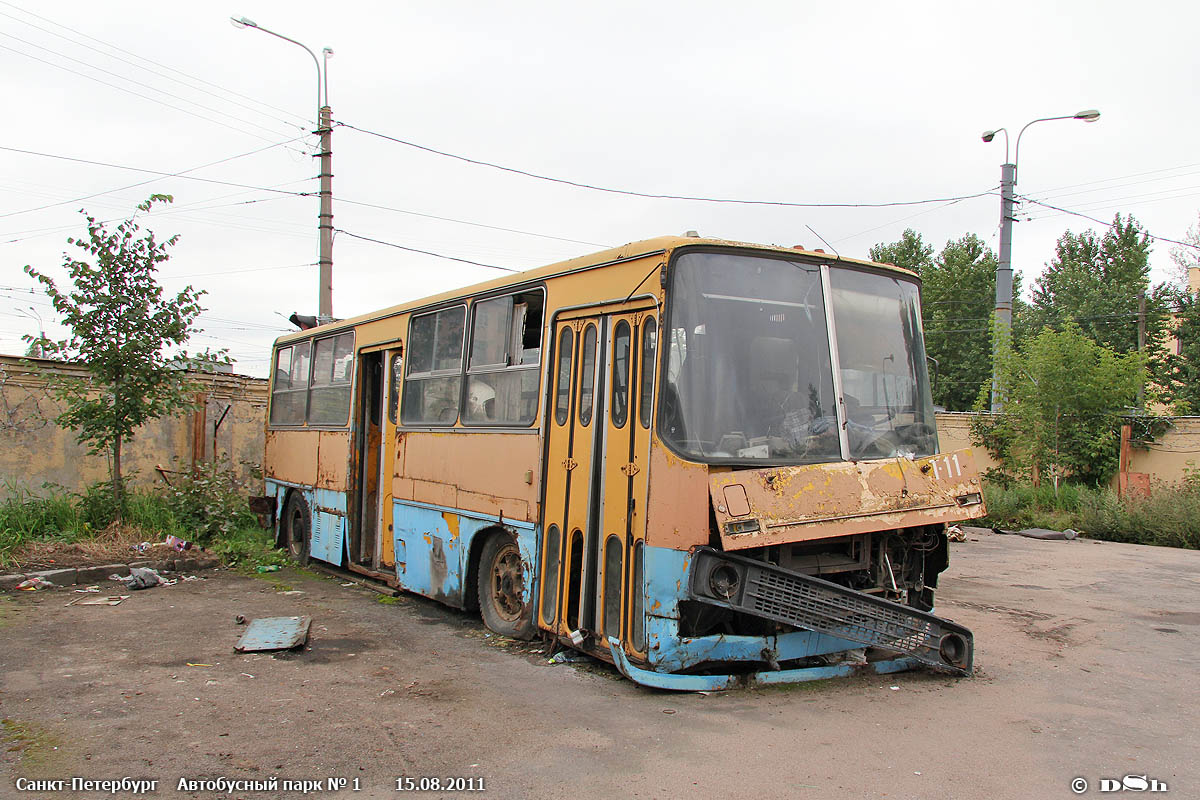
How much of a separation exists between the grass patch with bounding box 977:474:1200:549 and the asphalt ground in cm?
796

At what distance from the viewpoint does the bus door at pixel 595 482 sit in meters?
5.74

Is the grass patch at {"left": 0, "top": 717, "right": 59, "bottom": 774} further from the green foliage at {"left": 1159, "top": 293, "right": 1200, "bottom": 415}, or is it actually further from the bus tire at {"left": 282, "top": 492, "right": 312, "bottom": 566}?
the green foliage at {"left": 1159, "top": 293, "right": 1200, "bottom": 415}

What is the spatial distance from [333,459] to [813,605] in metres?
6.72

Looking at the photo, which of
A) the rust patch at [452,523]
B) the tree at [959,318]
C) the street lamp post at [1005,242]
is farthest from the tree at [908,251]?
the rust patch at [452,523]

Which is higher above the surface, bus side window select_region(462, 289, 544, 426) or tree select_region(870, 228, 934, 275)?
tree select_region(870, 228, 934, 275)

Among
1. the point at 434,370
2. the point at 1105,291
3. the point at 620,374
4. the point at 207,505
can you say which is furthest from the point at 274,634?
the point at 1105,291

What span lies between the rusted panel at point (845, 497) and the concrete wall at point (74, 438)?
32.9 ft

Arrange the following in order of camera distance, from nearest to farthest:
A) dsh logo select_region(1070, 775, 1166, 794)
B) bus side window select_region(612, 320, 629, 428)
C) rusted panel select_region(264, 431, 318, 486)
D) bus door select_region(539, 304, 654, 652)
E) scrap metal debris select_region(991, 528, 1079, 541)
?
dsh logo select_region(1070, 775, 1166, 794) < bus door select_region(539, 304, 654, 652) < bus side window select_region(612, 320, 629, 428) < rusted panel select_region(264, 431, 318, 486) < scrap metal debris select_region(991, 528, 1079, 541)

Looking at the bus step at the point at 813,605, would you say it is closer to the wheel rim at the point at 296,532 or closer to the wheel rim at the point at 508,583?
the wheel rim at the point at 508,583

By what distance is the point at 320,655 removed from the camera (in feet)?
22.4

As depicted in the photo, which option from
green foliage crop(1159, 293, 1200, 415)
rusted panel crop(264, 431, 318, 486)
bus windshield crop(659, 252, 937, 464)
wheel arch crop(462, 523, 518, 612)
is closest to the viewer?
bus windshield crop(659, 252, 937, 464)

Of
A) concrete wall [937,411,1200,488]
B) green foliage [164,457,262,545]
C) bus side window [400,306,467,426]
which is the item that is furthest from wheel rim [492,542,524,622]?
concrete wall [937,411,1200,488]

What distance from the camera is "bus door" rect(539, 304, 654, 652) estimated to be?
5.74 meters

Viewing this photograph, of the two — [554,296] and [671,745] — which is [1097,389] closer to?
[554,296]
